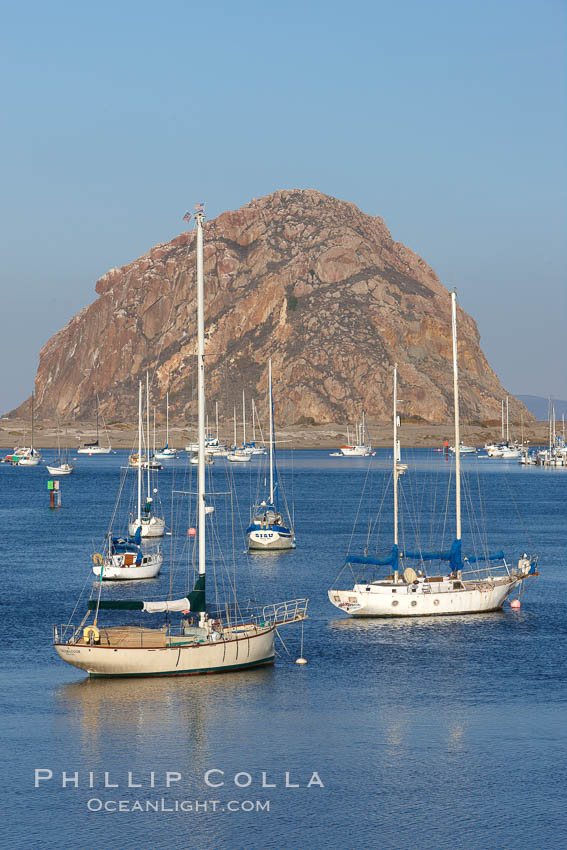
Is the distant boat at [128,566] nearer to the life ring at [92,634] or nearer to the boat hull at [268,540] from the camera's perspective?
the boat hull at [268,540]

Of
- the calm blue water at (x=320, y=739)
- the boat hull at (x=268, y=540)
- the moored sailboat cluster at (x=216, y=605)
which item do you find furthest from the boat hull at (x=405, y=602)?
the boat hull at (x=268, y=540)

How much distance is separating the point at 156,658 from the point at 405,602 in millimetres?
18198

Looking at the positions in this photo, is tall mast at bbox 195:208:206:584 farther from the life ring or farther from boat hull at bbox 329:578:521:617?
boat hull at bbox 329:578:521:617

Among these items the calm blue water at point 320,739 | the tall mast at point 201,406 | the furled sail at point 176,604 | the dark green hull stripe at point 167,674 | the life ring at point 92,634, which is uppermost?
the tall mast at point 201,406

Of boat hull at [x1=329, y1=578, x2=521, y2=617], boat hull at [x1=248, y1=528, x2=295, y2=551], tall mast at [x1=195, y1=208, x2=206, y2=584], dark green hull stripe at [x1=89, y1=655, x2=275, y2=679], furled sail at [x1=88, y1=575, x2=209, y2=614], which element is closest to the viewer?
dark green hull stripe at [x1=89, y1=655, x2=275, y2=679]

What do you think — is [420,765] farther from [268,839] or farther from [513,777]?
[268,839]

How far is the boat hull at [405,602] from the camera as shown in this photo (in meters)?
58.3

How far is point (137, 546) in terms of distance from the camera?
248 feet

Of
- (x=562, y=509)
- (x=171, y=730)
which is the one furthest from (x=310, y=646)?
(x=562, y=509)

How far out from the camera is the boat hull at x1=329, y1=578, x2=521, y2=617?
5828 cm

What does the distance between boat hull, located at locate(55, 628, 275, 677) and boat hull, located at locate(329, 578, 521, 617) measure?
14282 millimetres

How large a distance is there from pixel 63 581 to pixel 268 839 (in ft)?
146

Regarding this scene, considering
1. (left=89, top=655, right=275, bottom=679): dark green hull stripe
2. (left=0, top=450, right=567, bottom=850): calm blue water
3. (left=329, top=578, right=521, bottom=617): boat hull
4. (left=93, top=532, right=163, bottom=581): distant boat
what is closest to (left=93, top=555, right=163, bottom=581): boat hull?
(left=93, top=532, right=163, bottom=581): distant boat

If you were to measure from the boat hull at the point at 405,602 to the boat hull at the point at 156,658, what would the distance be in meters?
14.3
